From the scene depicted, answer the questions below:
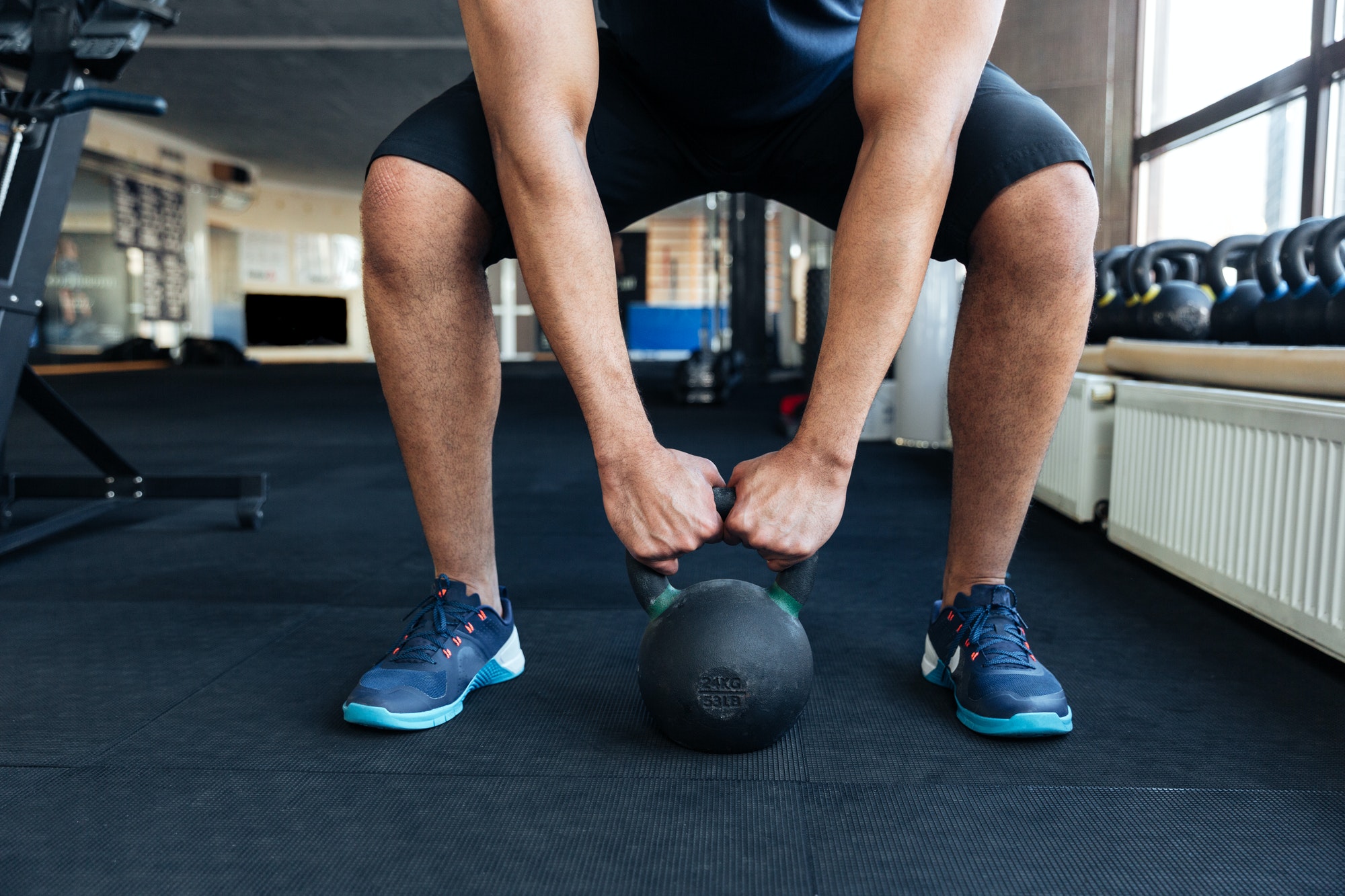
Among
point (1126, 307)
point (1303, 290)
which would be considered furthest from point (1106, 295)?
point (1303, 290)

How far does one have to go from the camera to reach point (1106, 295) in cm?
234

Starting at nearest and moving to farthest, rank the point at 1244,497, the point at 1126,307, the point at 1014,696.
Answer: the point at 1014,696 < the point at 1244,497 < the point at 1126,307

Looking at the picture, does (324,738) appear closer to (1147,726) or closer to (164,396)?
(1147,726)

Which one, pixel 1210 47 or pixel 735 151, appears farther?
pixel 1210 47

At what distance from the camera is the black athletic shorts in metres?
0.93

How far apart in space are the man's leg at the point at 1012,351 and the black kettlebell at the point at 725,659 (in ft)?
0.95

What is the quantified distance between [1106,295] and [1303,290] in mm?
956

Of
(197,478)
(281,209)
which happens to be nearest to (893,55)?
(197,478)

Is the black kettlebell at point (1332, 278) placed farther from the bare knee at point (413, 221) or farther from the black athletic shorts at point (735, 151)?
the bare knee at point (413, 221)

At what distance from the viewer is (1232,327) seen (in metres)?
1.66

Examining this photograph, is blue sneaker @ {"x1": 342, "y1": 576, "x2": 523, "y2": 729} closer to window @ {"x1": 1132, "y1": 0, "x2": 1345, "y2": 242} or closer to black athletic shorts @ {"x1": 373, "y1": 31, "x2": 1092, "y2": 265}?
black athletic shorts @ {"x1": 373, "y1": 31, "x2": 1092, "y2": 265}

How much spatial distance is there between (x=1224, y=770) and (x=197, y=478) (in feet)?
5.93

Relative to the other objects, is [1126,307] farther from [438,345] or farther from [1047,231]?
[438,345]

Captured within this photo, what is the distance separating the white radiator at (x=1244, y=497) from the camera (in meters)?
1.09
